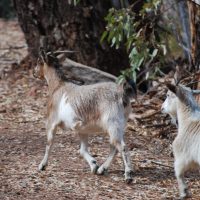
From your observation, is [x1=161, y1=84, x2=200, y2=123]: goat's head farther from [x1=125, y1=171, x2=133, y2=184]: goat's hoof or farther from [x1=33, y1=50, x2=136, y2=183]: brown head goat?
[x1=125, y1=171, x2=133, y2=184]: goat's hoof

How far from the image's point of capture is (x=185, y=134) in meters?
6.64

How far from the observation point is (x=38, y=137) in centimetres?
931

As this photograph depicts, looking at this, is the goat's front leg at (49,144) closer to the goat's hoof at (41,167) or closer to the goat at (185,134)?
the goat's hoof at (41,167)

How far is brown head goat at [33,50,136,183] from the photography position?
23.9 feet

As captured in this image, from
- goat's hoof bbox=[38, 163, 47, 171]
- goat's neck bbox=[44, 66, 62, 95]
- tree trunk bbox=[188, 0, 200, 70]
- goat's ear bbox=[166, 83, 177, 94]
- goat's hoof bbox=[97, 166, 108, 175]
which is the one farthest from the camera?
tree trunk bbox=[188, 0, 200, 70]

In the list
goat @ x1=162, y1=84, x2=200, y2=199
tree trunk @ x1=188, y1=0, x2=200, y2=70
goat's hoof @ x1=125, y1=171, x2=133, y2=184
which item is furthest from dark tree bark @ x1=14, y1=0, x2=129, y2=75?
goat @ x1=162, y1=84, x2=200, y2=199

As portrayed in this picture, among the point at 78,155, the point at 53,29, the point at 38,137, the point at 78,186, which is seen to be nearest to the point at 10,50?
the point at 53,29

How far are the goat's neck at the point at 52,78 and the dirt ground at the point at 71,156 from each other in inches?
31.2

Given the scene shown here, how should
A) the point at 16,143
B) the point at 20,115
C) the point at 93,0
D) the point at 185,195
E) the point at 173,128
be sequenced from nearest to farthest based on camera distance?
the point at 185,195 → the point at 16,143 → the point at 173,128 → the point at 20,115 → the point at 93,0

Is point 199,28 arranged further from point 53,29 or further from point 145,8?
point 53,29

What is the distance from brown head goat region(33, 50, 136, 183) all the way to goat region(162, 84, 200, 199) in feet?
2.33

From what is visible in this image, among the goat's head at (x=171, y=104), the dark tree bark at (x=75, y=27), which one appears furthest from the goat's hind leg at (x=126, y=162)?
the dark tree bark at (x=75, y=27)

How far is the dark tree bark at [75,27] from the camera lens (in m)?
11.8

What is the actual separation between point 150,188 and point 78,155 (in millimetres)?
1434
